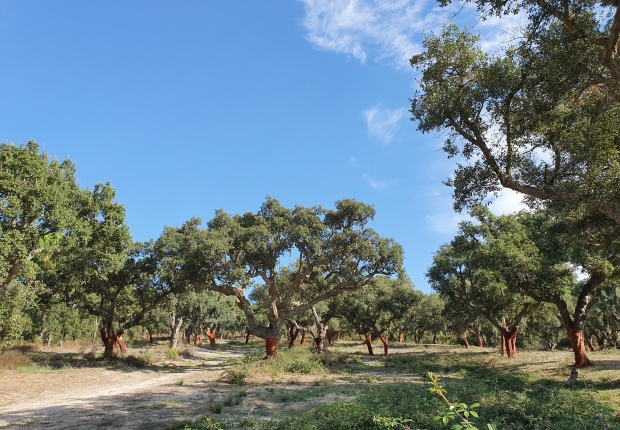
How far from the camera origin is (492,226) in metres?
27.4

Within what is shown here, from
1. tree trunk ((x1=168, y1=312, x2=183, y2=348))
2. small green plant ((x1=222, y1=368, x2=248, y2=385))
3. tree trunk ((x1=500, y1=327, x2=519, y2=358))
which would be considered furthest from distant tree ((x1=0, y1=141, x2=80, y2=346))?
tree trunk ((x1=500, y1=327, x2=519, y2=358))

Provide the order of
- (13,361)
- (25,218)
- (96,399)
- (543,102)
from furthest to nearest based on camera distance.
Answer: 1. (13,361)
2. (25,218)
3. (96,399)
4. (543,102)

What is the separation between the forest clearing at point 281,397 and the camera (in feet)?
26.7

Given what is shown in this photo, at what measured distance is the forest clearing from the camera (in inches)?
320

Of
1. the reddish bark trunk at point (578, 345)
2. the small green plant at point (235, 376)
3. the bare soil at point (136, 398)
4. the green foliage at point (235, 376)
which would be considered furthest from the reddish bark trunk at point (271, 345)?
the reddish bark trunk at point (578, 345)

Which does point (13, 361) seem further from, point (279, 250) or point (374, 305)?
point (374, 305)

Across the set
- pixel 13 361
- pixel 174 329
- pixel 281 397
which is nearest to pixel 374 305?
pixel 174 329

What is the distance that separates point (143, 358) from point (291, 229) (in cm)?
1453

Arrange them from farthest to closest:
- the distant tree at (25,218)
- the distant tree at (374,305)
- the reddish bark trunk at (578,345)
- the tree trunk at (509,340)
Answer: the distant tree at (374,305)
the tree trunk at (509,340)
the reddish bark trunk at (578,345)
the distant tree at (25,218)

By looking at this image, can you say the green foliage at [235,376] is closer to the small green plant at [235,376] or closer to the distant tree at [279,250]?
the small green plant at [235,376]

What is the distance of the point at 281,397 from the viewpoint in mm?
14328

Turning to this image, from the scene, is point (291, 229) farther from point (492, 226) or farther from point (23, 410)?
point (23, 410)

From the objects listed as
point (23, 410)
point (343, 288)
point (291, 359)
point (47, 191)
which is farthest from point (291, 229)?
point (23, 410)

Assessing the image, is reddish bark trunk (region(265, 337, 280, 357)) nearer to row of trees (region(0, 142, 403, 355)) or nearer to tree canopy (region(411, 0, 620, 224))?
row of trees (region(0, 142, 403, 355))
